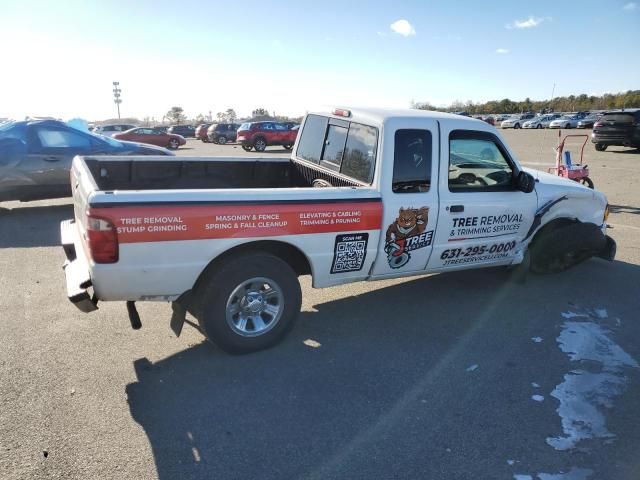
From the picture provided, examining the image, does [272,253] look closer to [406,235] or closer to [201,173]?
[406,235]

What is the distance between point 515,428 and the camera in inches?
124

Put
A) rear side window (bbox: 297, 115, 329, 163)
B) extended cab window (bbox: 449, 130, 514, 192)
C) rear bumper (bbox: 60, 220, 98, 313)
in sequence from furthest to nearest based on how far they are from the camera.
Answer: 1. rear side window (bbox: 297, 115, 329, 163)
2. extended cab window (bbox: 449, 130, 514, 192)
3. rear bumper (bbox: 60, 220, 98, 313)

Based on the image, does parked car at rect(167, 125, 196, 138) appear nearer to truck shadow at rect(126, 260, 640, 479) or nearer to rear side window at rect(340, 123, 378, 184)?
rear side window at rect(340, 123, 378, 184)

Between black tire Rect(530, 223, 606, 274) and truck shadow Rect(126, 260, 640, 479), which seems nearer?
truck shadow Rect(126, 260, 640, 479)

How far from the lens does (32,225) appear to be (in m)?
8.16

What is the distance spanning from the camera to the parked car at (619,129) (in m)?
19.8

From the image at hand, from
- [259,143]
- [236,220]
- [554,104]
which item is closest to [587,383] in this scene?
[236,220]

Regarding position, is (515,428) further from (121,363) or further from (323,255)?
(121,363)

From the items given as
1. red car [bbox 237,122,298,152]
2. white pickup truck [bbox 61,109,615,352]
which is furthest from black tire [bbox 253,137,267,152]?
white pickup truck [bbox 61,109,615,352]

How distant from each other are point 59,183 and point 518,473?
881 cm

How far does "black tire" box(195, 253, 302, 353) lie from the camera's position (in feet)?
12.2

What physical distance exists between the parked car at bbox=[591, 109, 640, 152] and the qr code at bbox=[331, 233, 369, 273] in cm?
2030

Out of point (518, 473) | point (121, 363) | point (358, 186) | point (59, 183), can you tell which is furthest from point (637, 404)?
point (59, 183)

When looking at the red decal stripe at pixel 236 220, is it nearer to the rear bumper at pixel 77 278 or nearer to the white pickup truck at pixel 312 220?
the white pickup truck at pixel 312 220
